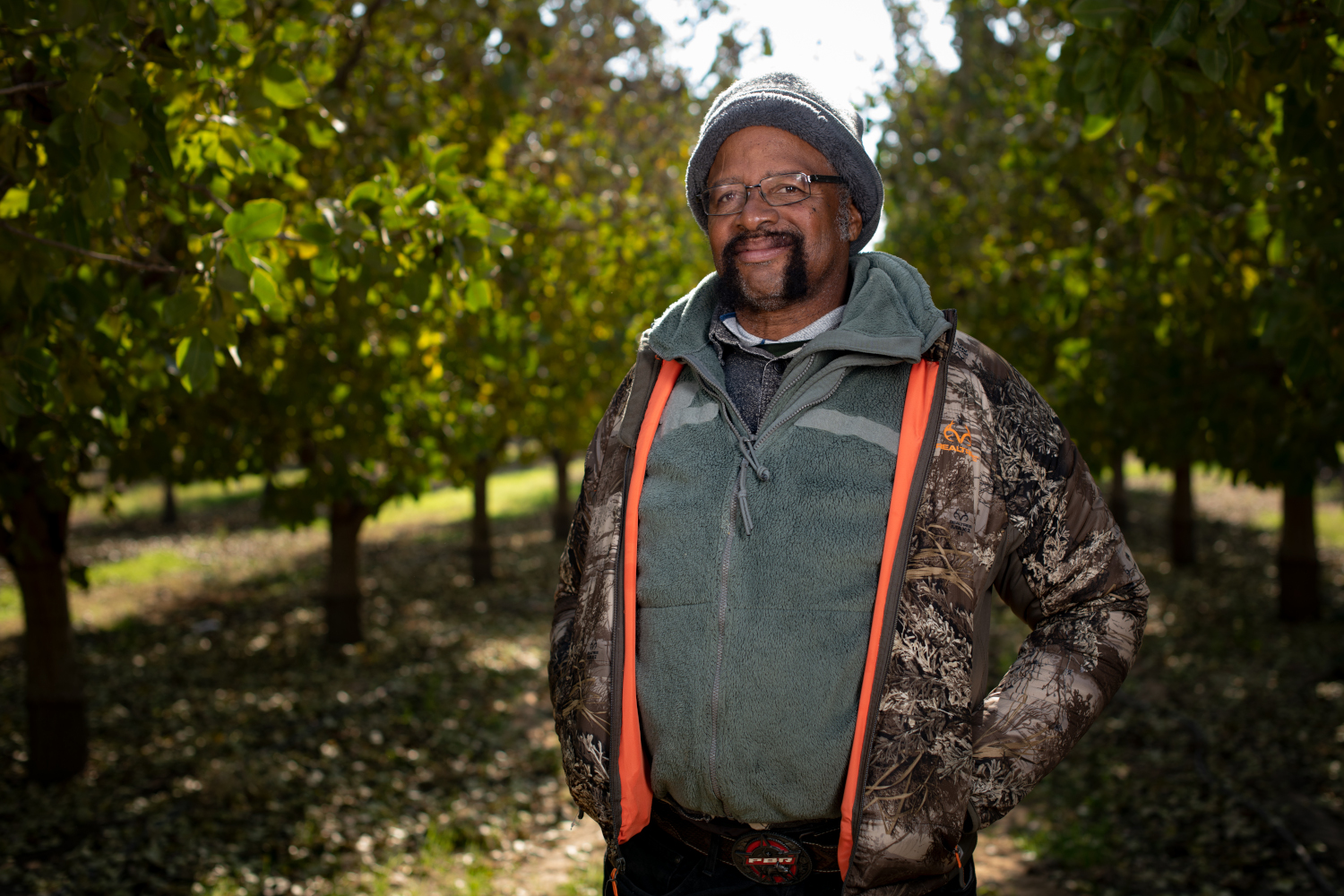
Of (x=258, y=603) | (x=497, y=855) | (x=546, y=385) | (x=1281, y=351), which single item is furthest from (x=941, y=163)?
(x=258, y=603)

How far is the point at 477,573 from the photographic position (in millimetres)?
16094

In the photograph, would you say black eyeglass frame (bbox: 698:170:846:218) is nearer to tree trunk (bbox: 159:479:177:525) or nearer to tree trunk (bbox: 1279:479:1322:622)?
tree trunk (bbox: 1279:479:1322:622)

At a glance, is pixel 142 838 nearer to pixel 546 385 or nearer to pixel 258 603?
pixel 546 385

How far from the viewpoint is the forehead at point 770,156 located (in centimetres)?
231

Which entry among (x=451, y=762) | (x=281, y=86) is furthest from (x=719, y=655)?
(x=451, y=762)

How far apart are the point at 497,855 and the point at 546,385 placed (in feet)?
17.0

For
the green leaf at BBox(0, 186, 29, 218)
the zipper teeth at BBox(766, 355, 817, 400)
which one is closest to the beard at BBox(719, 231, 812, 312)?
the zipper teeth at BBox(766, 355, 817, 400)

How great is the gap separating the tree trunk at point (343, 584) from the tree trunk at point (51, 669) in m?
4.11

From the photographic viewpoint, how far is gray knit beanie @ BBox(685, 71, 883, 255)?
7.43ft

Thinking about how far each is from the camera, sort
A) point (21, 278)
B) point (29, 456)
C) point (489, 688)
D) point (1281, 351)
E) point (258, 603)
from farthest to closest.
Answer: point (258, 603), point (489, 688), point (29, 456), point (1281, 351), point (21, 278)

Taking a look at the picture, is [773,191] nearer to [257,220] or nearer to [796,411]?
[796,411]

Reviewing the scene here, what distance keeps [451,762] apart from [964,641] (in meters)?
7.25

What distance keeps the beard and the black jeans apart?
1.19 m

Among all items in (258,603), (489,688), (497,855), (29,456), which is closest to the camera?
(29,456)
